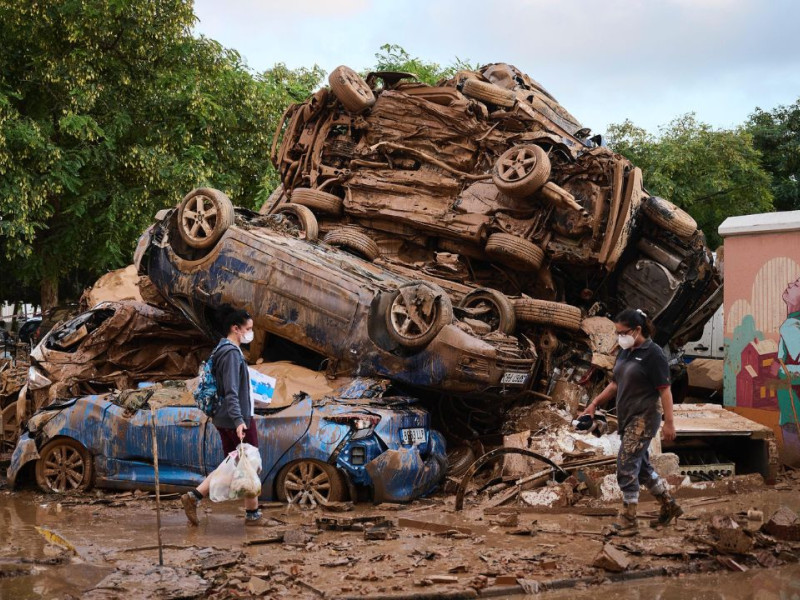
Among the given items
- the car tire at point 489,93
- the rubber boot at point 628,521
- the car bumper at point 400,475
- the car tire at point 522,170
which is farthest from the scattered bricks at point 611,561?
the car tire at point 489,93

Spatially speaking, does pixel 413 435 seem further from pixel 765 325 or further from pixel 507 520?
pixel 765 325

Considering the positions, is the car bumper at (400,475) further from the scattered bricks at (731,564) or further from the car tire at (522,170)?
the car tire at (522,170)

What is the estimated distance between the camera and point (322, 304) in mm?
10664

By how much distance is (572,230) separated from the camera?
1316 centimetres

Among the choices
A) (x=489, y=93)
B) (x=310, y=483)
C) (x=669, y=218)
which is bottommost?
(x=310, y=483)

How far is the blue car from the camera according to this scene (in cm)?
916

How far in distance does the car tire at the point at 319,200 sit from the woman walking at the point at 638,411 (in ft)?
24.2

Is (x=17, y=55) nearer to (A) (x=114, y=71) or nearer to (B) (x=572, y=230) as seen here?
(A) (x=114, y=71)

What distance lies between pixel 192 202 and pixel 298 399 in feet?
11.3

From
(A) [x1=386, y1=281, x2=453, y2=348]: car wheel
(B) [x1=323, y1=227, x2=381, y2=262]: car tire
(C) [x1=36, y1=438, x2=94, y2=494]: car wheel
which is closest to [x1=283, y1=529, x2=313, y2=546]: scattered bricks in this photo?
(A) [x1=386, y1=281, x2=453, y2=348]: car wheel

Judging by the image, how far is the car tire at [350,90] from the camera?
14.7 metres

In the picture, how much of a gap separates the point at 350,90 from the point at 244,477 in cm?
868

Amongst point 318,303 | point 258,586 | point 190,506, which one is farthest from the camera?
point 318,303

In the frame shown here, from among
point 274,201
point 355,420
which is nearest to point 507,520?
point 355,420
